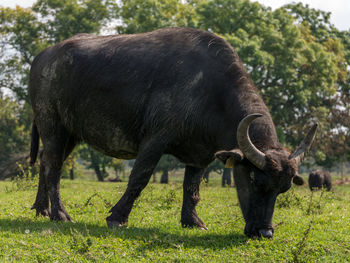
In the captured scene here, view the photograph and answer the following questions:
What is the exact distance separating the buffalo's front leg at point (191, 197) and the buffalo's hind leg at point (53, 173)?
2052 millimetres

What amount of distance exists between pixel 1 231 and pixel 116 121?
2429 mm

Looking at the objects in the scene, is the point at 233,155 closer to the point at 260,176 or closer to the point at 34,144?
the point at 260,176

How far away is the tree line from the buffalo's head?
1955 centimetres

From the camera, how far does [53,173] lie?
762 centimetres

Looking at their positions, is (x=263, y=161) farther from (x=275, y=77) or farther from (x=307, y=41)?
(x=307, y=41)

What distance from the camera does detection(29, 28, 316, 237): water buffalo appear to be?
566 cm

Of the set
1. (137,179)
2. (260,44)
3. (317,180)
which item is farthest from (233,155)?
(260,44)

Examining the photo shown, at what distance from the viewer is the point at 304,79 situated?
2666 cm

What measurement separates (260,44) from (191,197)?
20477 mm

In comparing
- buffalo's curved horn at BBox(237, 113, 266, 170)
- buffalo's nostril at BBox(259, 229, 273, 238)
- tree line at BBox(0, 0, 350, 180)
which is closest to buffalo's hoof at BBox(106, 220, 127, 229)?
buffalo's nostril at BBox(259, 229, 273, 238)

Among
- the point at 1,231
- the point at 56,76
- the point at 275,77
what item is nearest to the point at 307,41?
the point at 275,77

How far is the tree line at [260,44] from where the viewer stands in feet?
87.2

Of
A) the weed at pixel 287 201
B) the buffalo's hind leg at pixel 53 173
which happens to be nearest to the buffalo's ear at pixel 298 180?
the buffalo's hind leg at pixel 53 173

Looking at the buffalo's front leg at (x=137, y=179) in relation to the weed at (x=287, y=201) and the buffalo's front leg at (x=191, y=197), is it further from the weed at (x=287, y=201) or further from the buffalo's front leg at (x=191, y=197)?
the weed at (x=287, y=201)
